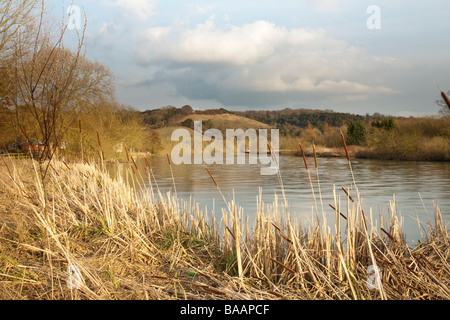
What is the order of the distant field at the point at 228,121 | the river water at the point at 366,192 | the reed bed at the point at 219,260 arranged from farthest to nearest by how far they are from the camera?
the distant field at the point at 228,121
the river water at the point at 366,192
the reed bed at the point at 219,260

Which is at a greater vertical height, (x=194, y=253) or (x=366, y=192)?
(x=194, y=253)

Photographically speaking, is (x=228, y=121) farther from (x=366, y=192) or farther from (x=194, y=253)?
(x=194, y=253)

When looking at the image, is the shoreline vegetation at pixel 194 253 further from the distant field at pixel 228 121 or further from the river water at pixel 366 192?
the distant field at pixel 228 121

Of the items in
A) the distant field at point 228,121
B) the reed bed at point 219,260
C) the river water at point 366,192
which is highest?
A: the distant field at point 228,121

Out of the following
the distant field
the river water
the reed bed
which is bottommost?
the river water

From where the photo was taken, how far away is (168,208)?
526 cm

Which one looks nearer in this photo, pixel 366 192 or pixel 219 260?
pixel 219 260

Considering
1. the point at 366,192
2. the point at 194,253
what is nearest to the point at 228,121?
the point at 366,192

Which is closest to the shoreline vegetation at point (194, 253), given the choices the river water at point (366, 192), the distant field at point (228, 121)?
the river water at point (366, 192)

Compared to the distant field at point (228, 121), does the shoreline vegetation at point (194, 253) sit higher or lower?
lower

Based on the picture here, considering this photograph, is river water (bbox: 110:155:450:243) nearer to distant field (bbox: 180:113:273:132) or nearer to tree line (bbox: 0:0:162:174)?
tree line (bbox: 0:0:162:174)

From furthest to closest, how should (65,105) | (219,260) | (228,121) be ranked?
(228,121)
(65,105)
(219,260)

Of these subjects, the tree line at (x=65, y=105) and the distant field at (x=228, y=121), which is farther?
the distant field at (x=228, y=121)

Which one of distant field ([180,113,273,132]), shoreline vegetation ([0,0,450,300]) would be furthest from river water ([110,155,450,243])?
distant field ([180,113,273,132])
